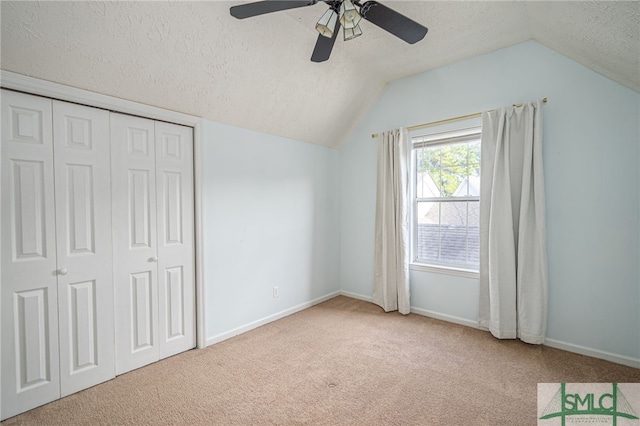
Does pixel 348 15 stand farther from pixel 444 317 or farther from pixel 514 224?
pixel 444 317

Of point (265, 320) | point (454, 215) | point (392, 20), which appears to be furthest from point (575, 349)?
point (392, 20)

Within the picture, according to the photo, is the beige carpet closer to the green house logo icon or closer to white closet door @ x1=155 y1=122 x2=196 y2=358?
the green house logo icon

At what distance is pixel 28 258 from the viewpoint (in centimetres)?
183

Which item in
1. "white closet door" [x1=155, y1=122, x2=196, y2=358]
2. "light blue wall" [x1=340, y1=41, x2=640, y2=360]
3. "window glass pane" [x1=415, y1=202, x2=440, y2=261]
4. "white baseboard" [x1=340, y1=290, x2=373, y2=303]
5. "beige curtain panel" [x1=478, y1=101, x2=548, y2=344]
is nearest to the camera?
"light blue wall" [x1=340, y1=41, x2=640, y2=360]

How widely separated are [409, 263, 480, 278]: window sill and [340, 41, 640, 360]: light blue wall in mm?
85

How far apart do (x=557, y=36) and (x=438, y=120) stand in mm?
1145

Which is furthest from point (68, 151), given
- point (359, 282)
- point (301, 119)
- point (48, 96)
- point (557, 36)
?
point (557, 36)

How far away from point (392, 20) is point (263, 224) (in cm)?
224

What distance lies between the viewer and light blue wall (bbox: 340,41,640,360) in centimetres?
→ 230

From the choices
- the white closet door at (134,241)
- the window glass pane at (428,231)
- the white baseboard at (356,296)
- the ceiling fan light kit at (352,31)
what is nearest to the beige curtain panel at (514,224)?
the window glass pane at (428,231)

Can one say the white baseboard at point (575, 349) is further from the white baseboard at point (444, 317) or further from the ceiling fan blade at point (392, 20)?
the ceiling fan blade at point (392, 20)

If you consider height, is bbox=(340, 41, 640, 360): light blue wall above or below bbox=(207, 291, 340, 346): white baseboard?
above

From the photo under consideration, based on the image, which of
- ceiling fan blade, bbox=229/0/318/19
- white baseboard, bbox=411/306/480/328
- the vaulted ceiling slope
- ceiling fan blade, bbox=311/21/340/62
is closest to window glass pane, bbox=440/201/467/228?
white baseboard, bbox=411/306/480/328

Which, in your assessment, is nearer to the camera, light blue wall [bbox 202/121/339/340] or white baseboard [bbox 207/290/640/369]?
white baseboard [bbox 207/290/640/369]
